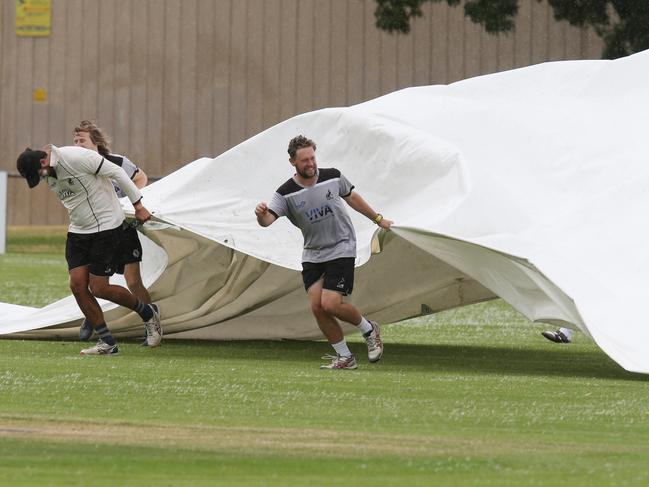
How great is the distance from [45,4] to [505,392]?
28.2 m

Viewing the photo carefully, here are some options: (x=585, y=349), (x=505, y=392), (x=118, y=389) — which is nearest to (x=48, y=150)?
(x=118, y=389)

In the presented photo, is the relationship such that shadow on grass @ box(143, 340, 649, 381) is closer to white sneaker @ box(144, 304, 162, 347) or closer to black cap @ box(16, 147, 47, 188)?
white sneaker @ box(144, 304, 162, 347)

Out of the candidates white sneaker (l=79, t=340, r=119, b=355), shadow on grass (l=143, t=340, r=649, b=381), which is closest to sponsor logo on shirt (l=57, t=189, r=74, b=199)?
white sneaker (l=79, t=340, r=119, b=355)

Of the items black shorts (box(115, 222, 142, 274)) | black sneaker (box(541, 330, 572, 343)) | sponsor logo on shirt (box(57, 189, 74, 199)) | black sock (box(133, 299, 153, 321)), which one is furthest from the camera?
black sneaker (box(541, 330, 572, 343))

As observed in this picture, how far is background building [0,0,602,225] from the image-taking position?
118 ft

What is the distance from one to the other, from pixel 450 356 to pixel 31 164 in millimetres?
3725

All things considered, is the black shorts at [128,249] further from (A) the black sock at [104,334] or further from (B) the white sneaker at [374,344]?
(B) the white sneaker at [374,344]

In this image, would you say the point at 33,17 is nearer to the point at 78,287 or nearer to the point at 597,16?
the point at 597,16

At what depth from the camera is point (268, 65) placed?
36.1 m

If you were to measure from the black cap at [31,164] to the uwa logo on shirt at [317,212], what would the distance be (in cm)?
206

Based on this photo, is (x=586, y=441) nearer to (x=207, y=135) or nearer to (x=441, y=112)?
(x=441, y=112)

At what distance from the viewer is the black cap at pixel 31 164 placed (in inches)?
447

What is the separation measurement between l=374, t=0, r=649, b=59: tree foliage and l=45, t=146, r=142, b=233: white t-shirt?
19295 mm

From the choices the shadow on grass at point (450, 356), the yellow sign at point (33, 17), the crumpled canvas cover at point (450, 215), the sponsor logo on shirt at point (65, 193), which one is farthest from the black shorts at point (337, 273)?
the yellow sign at point (33, 17)
